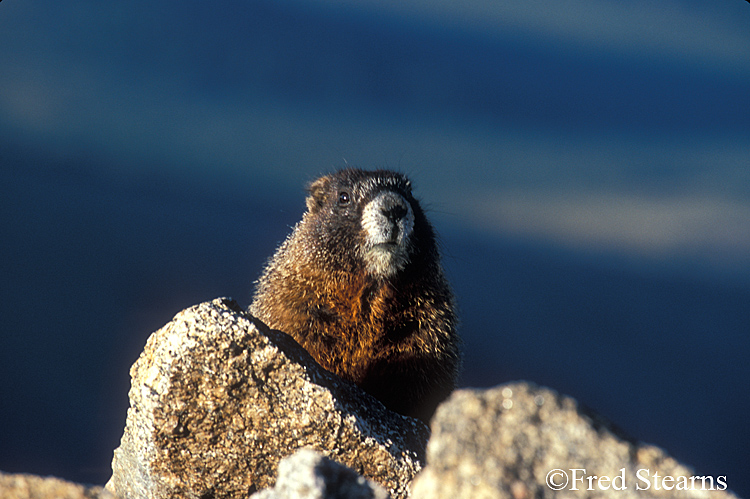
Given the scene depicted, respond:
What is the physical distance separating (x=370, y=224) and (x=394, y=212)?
155 millimetres

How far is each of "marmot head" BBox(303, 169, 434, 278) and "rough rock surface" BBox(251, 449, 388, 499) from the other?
170cm

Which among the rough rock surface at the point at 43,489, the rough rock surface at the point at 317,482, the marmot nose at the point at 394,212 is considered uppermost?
the marmot nose at the point at 394,212

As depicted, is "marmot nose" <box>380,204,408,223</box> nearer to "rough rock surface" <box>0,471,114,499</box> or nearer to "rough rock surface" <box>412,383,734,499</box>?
"rough rock surface" <box>412,383,734,499</box>

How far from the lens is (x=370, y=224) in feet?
11.1

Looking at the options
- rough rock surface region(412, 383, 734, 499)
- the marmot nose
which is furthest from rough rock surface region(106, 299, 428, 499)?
rough rock surface region(412, 383, 734, 499)

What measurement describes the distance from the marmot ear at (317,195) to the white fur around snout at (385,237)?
0.72 m

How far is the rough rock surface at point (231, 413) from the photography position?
8.85 ft

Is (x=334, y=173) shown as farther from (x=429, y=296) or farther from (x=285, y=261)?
(x=429, y=296)

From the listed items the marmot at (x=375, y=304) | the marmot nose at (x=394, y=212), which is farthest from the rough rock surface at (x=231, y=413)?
the marmot nose at (x=394, y=212)

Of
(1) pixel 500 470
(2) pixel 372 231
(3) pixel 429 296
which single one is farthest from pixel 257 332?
(1) pixel 500 470

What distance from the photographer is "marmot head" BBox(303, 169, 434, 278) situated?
3363 mm

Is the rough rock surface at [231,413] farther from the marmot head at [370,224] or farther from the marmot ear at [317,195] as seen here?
the marmot ear at [317,195]
